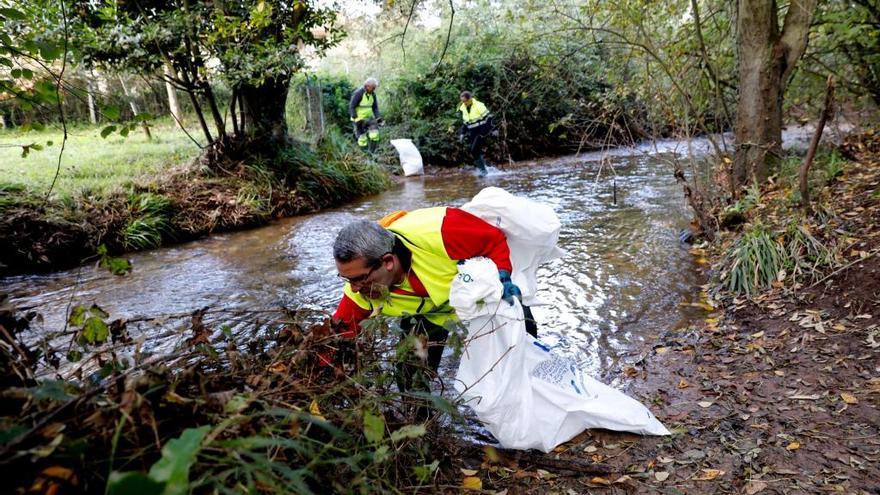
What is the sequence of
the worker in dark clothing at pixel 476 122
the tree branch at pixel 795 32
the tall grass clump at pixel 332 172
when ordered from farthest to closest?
the worker in dark clothing at pixel 476 122 → the tall grass clump at pixel 332 172 → the tree branch at pixel 795 32

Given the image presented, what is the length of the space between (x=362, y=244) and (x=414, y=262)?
377 mm

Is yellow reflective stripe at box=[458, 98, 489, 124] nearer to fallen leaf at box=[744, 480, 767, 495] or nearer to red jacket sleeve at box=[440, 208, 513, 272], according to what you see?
red jacket sleeve at box=[440, 208, 513, 272]

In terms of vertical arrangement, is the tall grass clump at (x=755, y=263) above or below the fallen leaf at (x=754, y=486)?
above

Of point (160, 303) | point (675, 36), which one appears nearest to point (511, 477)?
point (160, 303)

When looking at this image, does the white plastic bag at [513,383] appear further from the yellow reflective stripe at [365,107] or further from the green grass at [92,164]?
the yellow reflective stripe at [365,107]

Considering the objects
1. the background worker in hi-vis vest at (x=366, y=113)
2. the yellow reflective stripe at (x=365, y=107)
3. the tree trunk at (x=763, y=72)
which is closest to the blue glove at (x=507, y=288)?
the tree trunk at (x=763, y=72)

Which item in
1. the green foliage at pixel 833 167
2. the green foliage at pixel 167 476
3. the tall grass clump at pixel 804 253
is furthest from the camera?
the green foliage at pixel 833 167

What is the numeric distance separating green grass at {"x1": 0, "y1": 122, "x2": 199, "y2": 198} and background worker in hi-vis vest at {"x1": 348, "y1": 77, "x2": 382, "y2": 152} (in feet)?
11.8

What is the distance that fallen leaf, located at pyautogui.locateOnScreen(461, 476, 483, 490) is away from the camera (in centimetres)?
238

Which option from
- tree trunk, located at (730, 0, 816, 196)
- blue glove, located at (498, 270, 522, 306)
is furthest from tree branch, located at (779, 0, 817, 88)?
blue glove, located at (498, 270, 522, 306)

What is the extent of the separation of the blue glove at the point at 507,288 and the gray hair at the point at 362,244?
60cm

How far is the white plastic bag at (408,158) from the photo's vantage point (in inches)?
485

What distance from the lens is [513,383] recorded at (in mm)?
2574

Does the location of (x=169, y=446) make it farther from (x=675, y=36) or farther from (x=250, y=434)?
(x=675, y=36)
